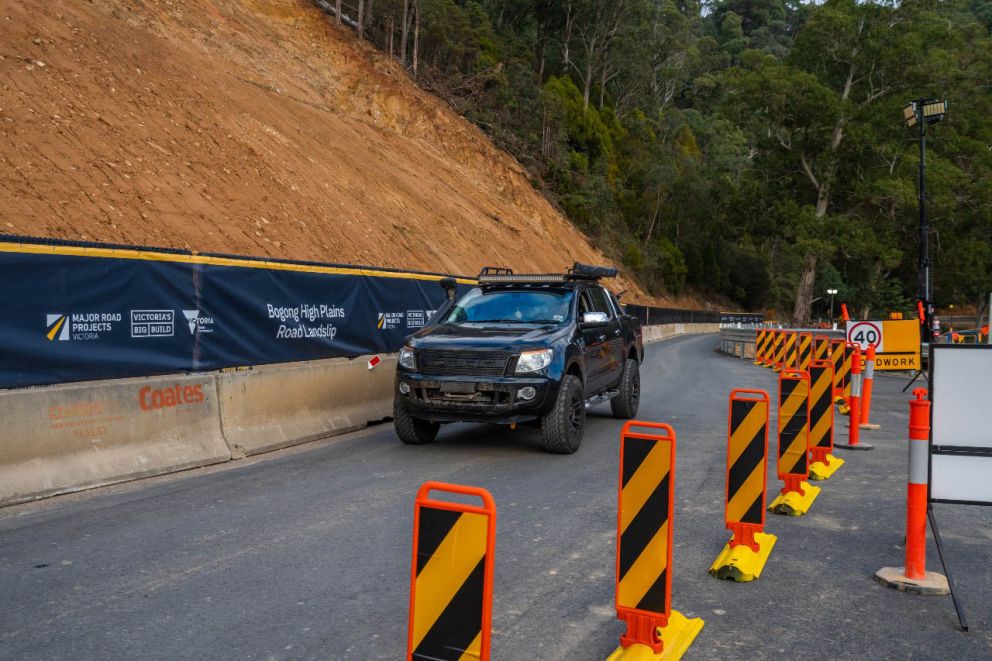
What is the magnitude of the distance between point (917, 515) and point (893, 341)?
39.5ft

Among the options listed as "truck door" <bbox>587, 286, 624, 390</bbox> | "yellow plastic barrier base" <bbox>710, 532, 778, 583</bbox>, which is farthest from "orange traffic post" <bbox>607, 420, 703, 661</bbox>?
"truck door" <bbox>587, 286, 624, 390</bbox>

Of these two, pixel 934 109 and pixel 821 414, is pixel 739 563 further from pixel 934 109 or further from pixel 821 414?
pixel 934 109

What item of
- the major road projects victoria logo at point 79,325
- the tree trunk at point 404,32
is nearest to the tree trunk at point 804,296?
the tree trunk at point 404,32

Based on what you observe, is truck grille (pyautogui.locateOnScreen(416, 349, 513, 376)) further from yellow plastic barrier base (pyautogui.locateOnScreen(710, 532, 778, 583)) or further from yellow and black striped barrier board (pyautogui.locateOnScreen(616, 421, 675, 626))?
yellow and black striped barrier board (pyautogui.locateOnScreen(616, 421, 675, 626))

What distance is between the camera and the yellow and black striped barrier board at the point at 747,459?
17.7ft

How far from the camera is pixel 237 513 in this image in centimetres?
664

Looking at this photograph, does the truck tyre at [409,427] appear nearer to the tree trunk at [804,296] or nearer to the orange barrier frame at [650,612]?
the orange barrier frame at [650,612]

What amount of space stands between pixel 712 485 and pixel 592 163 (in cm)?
5712

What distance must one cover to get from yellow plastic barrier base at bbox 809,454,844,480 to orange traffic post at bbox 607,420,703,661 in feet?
16.1

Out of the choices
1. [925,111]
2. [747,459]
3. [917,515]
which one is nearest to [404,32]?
[925,111]

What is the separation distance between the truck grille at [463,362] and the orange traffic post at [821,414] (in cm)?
307

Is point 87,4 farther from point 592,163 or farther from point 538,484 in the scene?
point 592,163

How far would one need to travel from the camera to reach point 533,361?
351 inches

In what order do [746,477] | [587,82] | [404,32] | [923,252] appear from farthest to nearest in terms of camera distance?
[587,82], [404,32], [923,252], [746,477]
